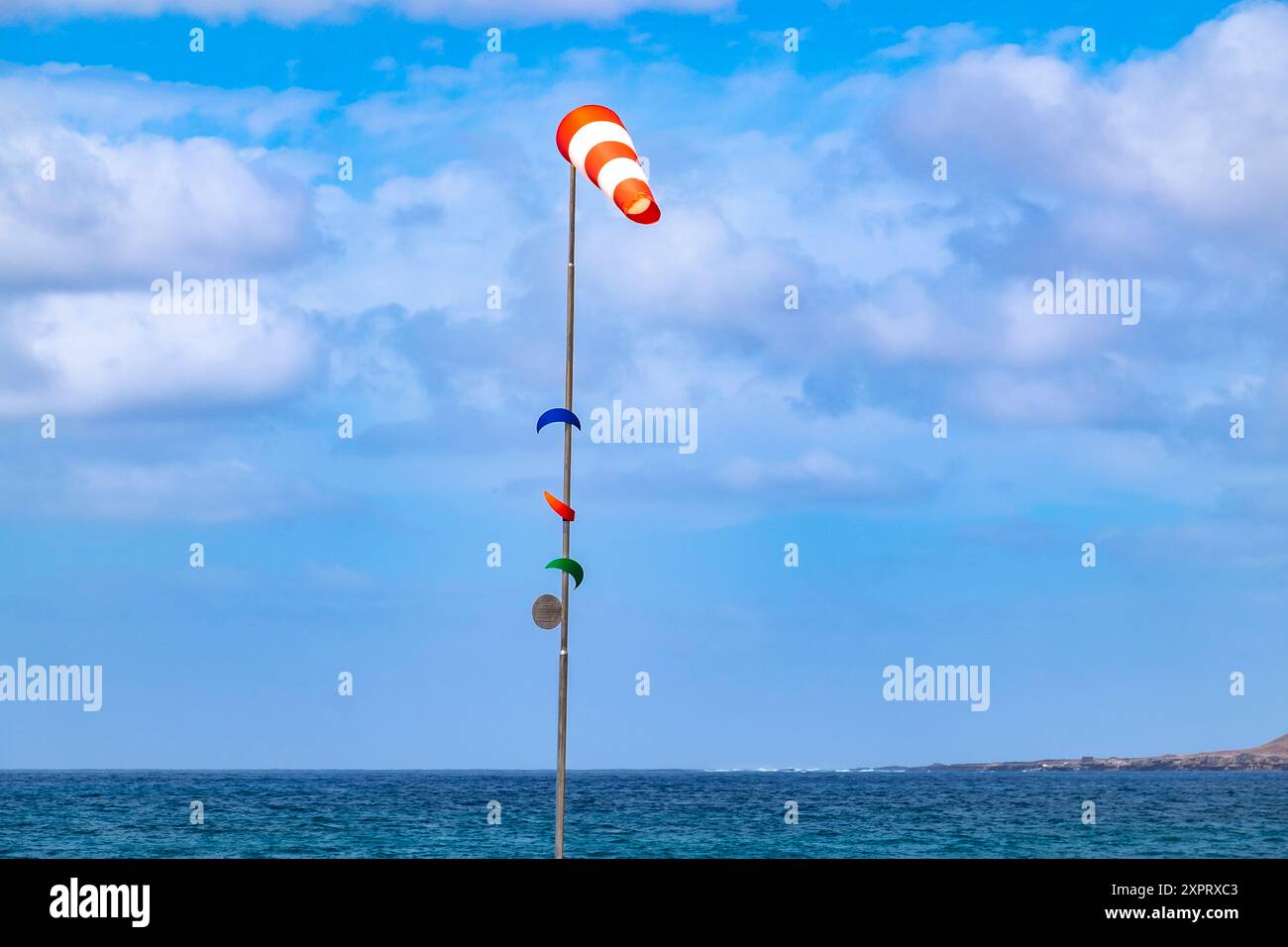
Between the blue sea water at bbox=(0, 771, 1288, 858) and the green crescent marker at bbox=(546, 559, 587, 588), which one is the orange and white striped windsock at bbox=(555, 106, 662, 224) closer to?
the green crescent marker at bbox=(546, 559, 587, 588)

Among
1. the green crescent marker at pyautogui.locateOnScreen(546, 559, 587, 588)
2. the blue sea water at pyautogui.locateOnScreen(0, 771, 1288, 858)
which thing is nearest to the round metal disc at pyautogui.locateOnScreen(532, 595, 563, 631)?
the green crescent marker at pyautogui.locateOnScreen(546, 559, 587, 588)

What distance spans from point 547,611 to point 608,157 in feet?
16.9

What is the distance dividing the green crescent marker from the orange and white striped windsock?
4.02 m

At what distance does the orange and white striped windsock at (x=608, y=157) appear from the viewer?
50.7 ft

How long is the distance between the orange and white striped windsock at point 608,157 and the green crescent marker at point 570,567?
402cm

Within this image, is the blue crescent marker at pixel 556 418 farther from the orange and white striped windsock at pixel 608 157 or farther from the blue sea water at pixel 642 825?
the blue sea water at pixel 642 825

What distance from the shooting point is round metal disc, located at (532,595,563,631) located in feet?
54.1

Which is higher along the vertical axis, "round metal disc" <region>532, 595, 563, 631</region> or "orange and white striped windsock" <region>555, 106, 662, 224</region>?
"orange and white striped windsock" <region>555, 106, 662, 224</region>

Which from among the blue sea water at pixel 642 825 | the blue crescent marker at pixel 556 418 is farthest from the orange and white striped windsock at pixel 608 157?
the blue sea water at pixel 642 825
